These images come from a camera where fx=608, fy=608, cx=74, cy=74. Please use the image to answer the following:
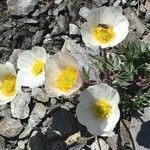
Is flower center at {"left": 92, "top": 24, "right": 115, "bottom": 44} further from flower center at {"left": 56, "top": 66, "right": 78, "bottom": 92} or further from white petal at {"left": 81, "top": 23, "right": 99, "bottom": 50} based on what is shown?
flower center at {"left": 56, "top": 66, "right": 78, "bottom": 92}

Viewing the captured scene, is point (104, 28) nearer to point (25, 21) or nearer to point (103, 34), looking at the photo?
point (103, 34)

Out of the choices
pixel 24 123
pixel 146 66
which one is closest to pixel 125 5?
pixel 146 66

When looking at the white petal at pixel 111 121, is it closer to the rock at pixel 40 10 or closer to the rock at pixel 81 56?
the rock at pixel 81 56

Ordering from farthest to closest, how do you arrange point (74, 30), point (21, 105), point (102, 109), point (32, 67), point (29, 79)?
point (74, 30)
point (21, 105)
point (32, 67)
point (29, 79)
point (102, 109)

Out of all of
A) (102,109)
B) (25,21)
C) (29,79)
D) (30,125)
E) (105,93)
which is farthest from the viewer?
(25,21)

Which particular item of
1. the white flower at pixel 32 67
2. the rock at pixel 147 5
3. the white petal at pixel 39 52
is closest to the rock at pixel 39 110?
the white flower at pixel 32 67

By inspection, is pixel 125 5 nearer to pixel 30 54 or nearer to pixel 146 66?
pixel 146 66

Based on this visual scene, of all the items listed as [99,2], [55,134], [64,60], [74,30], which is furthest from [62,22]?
[55,134]
